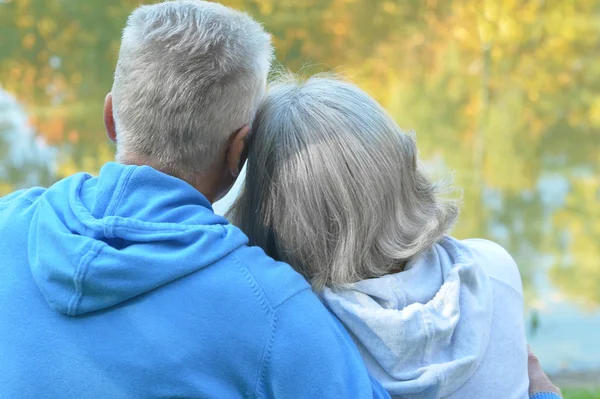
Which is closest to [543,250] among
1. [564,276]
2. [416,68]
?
[564,276]

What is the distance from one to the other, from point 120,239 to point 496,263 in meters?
0.80

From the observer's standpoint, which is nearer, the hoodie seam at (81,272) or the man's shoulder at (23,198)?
the hoodie seam at (81,272)

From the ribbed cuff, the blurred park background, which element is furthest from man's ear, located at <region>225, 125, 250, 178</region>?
the blurred park background

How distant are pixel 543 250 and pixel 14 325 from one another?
439cm

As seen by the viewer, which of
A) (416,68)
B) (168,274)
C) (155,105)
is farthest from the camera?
(416,68)

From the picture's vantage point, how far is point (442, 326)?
1.46 metres

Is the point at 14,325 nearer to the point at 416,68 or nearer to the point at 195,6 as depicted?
the point at 195,6

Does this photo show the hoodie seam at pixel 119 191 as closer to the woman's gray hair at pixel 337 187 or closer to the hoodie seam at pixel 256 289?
the hoodie seam at pixel 256 289

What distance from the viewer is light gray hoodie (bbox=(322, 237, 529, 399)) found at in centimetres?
144

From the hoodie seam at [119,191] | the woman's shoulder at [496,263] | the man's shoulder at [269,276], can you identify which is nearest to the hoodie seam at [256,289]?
the man's shoulder at [269,276]

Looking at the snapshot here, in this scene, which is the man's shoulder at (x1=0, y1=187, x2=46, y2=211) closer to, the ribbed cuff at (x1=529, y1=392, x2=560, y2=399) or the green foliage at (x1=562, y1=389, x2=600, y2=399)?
the ribbed cuff at (x1=529, y1=392, x2=560, y2=399)

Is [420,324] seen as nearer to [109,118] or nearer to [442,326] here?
[442,326]

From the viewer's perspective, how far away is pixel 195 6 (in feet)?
4.80

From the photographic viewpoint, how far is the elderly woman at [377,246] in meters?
1.46
